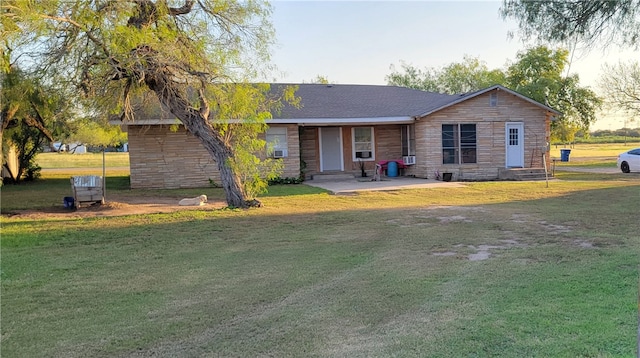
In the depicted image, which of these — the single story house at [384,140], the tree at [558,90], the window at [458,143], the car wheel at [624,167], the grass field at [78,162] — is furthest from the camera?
the grass field at [78,162]

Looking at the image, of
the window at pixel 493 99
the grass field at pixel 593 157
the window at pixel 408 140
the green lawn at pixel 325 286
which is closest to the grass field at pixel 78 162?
the window at pixel 408 140

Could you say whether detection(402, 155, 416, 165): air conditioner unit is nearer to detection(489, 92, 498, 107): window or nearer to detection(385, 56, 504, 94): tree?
detection(489, 92, 498, 107): window

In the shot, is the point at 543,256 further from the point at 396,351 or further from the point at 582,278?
the point at 396,351

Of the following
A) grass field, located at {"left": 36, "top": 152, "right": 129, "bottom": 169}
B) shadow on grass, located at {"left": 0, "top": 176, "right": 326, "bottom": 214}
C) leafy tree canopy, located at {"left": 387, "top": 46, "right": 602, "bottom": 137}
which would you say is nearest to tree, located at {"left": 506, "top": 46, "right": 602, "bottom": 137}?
leafy tree canopy, located at {"left": 387, "top": 46, "right": 602, "bottom": 137}

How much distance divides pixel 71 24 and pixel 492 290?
27.6 ft

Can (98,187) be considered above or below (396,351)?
above

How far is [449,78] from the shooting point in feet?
151

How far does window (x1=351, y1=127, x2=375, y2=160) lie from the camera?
1986cm

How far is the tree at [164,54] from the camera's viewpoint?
27.9 ft

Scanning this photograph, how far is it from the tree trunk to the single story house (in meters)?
5.68

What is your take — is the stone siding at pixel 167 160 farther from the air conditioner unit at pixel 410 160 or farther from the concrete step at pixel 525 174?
the concrete step at pixel 525 174

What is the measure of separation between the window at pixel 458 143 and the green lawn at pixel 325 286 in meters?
9.01

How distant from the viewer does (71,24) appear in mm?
8617

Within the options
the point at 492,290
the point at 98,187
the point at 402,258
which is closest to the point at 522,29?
the point at 402,258
